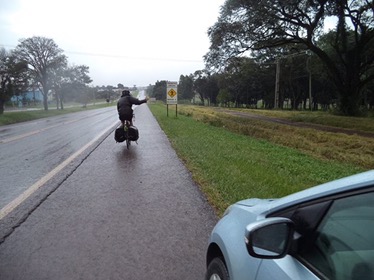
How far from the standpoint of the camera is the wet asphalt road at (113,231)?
3.70 metres

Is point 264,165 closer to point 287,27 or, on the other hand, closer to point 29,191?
point 29,191

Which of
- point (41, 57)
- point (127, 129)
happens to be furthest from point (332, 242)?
point (41, 57)

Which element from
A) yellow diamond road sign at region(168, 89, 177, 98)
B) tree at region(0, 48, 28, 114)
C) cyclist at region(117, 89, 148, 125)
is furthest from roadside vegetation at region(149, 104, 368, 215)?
tree at region(0, 48, 28, 114)

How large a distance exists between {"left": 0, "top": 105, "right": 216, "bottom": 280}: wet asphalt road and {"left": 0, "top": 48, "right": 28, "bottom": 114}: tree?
36273 millimetres

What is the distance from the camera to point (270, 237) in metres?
1.88

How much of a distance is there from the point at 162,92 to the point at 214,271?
5177 inches

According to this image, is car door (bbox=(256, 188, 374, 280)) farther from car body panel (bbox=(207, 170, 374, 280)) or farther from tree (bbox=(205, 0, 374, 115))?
tree (bbox=(205, 0, 374, 115))

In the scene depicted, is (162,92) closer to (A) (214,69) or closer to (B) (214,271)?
(A) (214,69)

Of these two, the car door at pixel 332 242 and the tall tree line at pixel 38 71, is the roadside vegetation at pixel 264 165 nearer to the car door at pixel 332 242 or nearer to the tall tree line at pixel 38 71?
the car door at pixel 332 242

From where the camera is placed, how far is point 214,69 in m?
32.0

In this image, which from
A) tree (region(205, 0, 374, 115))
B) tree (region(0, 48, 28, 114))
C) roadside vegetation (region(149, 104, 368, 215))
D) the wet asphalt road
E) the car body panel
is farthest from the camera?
tree (region(0, 48, 28, 114))

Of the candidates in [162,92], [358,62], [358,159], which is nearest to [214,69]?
[358,62]

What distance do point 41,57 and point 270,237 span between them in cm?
5548

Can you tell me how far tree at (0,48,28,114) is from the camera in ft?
128
